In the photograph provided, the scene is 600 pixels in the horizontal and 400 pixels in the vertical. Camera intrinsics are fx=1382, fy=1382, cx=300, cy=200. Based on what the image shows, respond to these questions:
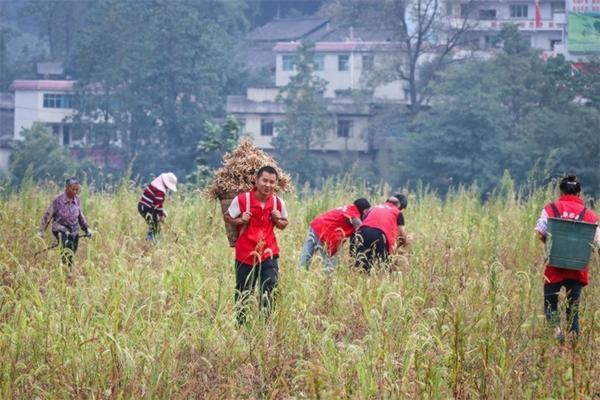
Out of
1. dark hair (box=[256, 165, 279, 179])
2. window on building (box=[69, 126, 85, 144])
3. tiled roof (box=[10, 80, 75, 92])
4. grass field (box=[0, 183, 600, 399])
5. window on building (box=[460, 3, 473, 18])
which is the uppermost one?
window on building (box=[460, 3, 473, 18])

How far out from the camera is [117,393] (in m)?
6.94

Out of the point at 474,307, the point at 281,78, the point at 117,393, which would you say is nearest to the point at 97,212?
the point at 474,307

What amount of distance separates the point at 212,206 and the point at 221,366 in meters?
6.54

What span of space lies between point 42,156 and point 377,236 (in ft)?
107

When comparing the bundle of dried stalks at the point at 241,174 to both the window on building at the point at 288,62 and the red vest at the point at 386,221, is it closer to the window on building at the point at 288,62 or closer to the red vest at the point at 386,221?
the red vest at the point at 386,221

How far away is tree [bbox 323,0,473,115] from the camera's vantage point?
51594mm

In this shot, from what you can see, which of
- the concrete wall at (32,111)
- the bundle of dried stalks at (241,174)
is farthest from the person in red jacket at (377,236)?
the concrete wall at (32,111)

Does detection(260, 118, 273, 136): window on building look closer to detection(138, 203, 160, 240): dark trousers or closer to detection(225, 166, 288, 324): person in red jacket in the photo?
detection(138, 203, 160, 240): dark trousers

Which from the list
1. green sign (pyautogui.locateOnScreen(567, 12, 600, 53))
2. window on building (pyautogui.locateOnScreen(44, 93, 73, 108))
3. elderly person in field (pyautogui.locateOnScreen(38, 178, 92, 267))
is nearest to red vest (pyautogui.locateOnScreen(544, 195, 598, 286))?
elderly person in field (pyautogui.locateOnScreen(38, 178, 92, 267))

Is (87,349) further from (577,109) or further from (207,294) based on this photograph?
(577,109)

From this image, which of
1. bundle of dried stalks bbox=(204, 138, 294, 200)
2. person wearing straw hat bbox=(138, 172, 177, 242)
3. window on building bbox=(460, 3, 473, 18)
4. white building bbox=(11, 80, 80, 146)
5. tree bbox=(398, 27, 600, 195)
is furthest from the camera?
window on building bbox=(460, 3, 473, 18)

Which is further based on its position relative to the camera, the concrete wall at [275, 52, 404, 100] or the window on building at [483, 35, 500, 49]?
the concrete wall at [275, 52, 404, 100]

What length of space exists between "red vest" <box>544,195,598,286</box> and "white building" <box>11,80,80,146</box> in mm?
45003

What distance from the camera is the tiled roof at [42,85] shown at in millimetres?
54287
